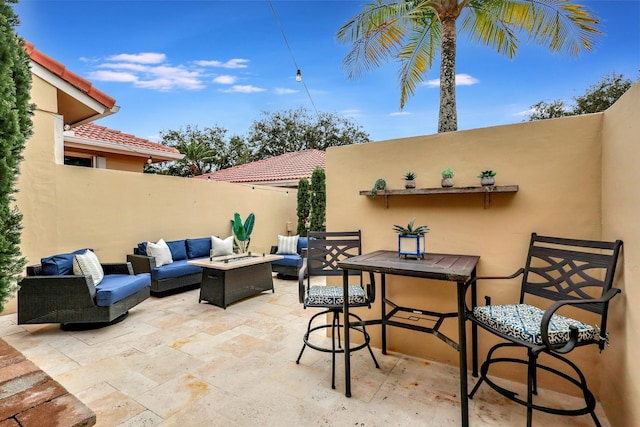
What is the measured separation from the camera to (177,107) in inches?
489

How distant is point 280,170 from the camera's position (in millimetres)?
11438

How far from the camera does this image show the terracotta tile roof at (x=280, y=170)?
415 inches

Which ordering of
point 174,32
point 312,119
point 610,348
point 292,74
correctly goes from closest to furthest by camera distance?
point 610,348 < point 174,32 < point 292,74 < point 312,119

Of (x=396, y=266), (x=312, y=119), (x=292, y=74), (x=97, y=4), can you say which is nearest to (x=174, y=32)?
(x=97, y=4)

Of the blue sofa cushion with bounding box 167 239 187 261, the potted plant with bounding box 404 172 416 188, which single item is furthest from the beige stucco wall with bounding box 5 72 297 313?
the potted plant with bounding box 404 172 416 188

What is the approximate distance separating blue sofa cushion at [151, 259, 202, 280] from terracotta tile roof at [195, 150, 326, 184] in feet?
17.9

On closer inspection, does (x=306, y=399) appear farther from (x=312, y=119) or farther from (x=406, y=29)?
(x=312, y=119)

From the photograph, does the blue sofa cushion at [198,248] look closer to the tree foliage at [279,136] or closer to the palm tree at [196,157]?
the palm tree at [196,157]

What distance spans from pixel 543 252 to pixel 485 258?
43cm

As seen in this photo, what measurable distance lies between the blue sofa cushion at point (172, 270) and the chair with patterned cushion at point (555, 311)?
14.6ft

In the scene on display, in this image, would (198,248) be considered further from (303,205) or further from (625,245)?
(625,245)

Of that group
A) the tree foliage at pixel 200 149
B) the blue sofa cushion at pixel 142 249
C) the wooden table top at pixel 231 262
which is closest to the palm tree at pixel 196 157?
the tree foliage at pixel 200 149

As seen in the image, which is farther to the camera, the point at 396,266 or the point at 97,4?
the point at 97,4

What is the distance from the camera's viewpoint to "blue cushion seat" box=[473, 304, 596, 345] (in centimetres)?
171
